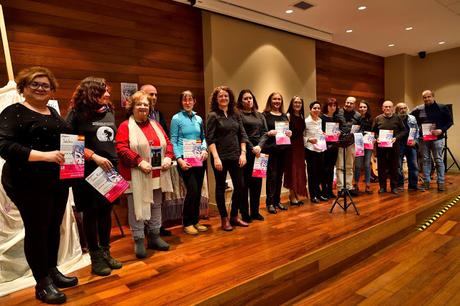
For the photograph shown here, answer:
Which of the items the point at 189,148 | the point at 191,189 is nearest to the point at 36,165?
the point at 189,148

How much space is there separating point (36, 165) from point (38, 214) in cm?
25

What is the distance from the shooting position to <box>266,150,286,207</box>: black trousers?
3488mm

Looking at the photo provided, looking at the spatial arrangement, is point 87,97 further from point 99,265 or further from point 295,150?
point 295,150

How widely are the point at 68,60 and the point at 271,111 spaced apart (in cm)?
207

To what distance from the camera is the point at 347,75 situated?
21.1ft

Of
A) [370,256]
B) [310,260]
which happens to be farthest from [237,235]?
[370,256]

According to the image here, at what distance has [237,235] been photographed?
2908mm

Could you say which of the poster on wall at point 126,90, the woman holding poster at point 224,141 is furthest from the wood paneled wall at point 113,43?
the woman holding poster at point 224,141

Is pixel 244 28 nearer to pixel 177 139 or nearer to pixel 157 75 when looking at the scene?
pixel 157 75

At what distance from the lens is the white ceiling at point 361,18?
13.6 feet

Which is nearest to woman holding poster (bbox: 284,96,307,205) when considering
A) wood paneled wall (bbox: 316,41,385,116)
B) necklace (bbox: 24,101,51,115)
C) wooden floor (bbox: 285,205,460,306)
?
wooden floor (bbox: 285,205,460,306)

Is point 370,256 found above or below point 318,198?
below

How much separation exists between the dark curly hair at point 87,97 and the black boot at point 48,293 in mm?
987

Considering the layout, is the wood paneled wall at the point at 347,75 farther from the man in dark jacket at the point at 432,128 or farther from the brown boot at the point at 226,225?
the brown boot at the point at 226,225
